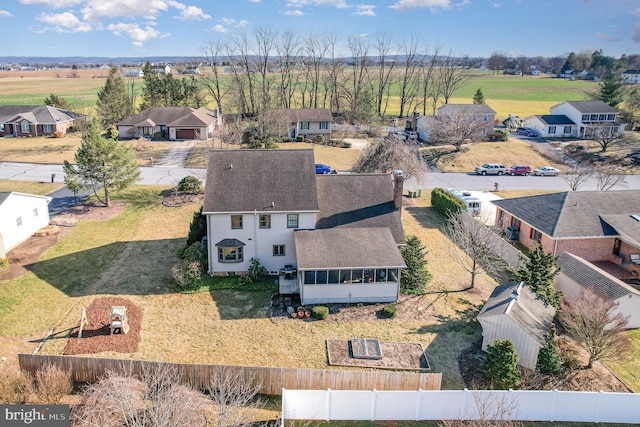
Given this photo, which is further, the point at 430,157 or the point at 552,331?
the point at 430,157

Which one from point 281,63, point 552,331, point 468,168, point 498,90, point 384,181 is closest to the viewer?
point 552,331

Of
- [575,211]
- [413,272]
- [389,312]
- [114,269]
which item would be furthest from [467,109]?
[114,269]

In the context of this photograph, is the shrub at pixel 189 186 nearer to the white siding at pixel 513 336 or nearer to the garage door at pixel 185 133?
the garage door at pixel 185 133

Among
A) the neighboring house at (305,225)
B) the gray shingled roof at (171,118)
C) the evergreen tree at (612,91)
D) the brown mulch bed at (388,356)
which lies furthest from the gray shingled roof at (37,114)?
the evergreen tree at (612,91)

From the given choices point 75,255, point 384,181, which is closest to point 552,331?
point 384,181

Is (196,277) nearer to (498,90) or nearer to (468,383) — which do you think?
(468,383)

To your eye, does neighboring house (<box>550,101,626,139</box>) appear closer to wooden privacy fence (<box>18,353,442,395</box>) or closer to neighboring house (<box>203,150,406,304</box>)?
neighboring house (<box>203,150,406,304</box>)

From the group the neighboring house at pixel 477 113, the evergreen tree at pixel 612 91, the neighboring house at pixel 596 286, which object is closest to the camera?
the neighboring house at pixel 596 286
